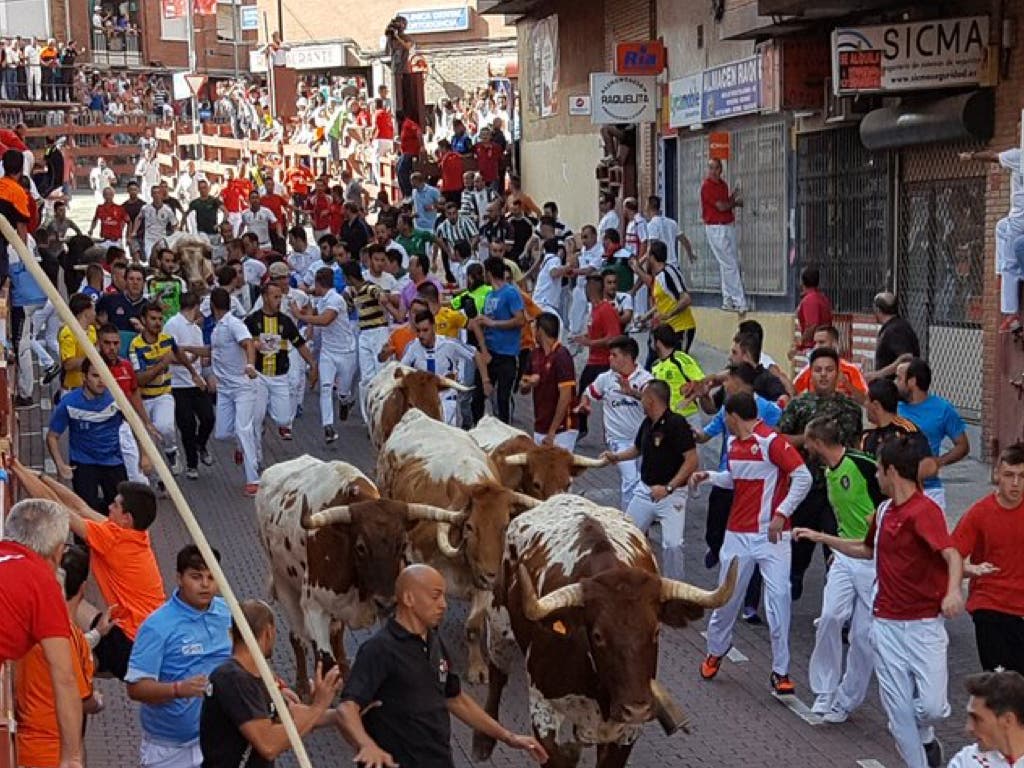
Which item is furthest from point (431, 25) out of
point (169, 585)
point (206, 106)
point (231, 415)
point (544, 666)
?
point (544, 666)

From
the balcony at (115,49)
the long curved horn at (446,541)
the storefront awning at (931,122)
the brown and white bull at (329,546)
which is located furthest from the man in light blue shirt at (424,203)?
the balcony at (115,49)

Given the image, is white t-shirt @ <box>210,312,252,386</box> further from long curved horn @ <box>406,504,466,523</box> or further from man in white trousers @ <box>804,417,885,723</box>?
man in white trousers @ <box>804,417,885,723</box>

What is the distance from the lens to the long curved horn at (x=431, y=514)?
1045cm

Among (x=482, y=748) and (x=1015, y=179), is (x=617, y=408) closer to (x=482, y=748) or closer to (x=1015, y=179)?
(x=1015, y=179)

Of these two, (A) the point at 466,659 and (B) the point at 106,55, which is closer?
(A) the point at 466,659

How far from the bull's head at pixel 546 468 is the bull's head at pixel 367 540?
1659 millimetres

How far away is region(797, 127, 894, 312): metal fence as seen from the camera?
21.0 m

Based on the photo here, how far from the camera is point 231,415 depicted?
17719mm

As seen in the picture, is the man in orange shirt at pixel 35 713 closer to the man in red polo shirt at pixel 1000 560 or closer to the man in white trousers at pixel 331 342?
the man in red polo shirt at pixel 1000 560

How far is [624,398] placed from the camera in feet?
46.8

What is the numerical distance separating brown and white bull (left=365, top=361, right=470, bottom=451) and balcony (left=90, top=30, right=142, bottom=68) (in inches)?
2327

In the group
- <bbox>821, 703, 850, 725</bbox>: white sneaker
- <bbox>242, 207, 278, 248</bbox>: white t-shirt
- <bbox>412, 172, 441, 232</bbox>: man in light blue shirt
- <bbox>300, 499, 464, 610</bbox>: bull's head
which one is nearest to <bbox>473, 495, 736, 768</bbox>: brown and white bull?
<bbox>300, 499, 464, 610</bbox>: bull's head

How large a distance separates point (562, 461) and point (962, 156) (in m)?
6.45

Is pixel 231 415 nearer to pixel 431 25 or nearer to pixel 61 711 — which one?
pixel 61 711
